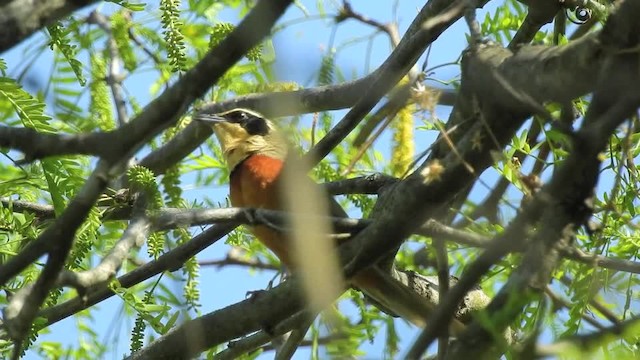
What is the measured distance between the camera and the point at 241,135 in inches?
258

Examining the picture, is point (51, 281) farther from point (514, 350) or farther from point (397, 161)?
point (397, 161)

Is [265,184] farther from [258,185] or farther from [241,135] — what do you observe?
[241,135]

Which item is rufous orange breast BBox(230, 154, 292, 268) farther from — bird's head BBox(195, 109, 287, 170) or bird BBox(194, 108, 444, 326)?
bird's head BBox(195, 109, 287, 170)

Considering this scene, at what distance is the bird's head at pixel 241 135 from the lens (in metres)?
6.43

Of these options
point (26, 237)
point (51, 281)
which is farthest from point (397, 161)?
point (51, 281)

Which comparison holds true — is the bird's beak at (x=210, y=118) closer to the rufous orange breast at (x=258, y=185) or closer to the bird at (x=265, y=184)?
the bird at (x=265, y=184)

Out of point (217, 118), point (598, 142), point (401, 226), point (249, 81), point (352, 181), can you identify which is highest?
point (249, 81)

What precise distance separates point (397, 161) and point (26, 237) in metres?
1.79

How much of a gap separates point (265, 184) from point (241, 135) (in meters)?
0.66

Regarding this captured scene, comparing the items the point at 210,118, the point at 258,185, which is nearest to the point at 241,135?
the point at 210,118

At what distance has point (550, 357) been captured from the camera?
95.8 inches

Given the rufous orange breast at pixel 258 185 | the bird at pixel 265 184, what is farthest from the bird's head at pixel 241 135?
the rufous orange breast at pixel 258 185

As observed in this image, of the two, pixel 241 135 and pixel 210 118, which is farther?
pixel 241 135

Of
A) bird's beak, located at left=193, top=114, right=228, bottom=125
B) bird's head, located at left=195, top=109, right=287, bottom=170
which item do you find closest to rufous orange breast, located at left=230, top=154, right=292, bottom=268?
bird's head, located at left=195, top=109, right=287, bottom=170
